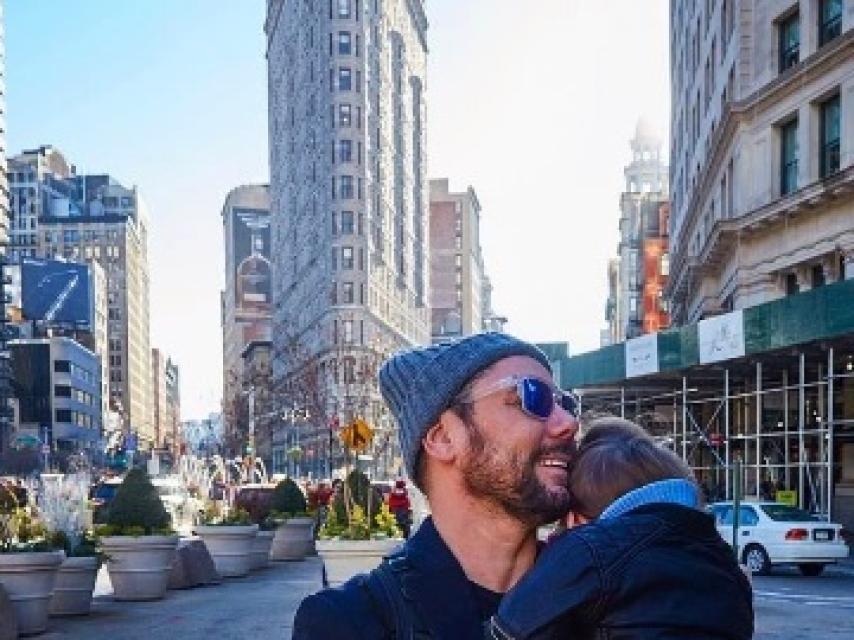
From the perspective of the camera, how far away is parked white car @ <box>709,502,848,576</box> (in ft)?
62.0

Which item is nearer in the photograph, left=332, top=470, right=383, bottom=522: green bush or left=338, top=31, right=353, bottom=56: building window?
left=332, top=470, right=383, bottom=522: green bush

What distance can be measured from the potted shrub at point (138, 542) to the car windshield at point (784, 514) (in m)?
10.7

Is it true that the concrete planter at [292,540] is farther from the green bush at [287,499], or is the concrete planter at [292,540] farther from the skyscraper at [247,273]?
the skyscraper at [247,273]

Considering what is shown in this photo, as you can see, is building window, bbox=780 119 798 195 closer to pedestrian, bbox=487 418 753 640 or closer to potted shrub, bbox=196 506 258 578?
potted shrub, bbox=196 506 258 578

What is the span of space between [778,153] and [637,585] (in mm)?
32207

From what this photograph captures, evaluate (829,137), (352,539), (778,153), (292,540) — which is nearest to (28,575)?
(352,539)

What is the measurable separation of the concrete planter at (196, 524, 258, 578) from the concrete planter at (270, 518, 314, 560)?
3055mm

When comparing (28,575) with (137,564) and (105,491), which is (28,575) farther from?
(105,491)

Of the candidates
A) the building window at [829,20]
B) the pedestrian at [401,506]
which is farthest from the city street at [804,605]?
the building window at [829,20]

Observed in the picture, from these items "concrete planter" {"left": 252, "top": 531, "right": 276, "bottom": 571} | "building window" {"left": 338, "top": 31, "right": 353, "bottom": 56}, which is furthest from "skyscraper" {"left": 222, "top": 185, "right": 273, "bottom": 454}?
"concrete planter" {"left": 252, "top": 531, "right": 276, "bottom": 571}

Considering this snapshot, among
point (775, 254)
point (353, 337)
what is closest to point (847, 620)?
point (775, 254)

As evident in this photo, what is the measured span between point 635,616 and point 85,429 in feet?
503

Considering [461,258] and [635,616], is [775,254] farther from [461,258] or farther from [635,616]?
[461,258]

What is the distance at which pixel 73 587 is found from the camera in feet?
42.6
